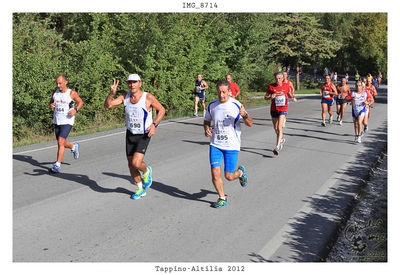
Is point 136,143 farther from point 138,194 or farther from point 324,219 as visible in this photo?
point 324,219

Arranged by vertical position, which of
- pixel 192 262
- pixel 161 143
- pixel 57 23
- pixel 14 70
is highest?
pixel 57 23

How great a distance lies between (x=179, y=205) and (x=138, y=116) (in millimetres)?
1538

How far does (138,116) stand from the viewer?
705 centimetres

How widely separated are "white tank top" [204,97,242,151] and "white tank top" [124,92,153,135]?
3.41 ft

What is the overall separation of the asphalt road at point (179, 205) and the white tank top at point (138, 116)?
1164 millimetres

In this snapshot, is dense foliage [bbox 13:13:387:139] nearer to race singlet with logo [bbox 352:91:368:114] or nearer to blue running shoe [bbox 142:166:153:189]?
blue running shoe [bbox 142:166:153:189]

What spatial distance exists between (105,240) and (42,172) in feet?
13.3

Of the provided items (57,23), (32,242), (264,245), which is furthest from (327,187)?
(57,23)

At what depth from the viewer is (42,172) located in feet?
29.6

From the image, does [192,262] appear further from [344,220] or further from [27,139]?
[27,139]

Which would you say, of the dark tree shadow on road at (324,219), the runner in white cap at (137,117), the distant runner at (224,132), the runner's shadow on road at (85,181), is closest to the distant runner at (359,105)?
the dark tree shadow on road at (324,219)

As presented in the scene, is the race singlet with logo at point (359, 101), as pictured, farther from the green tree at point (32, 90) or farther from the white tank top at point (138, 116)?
the green tree at point (32, 90)

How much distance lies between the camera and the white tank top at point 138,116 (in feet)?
23.0

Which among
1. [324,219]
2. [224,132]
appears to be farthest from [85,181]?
[324,219]
